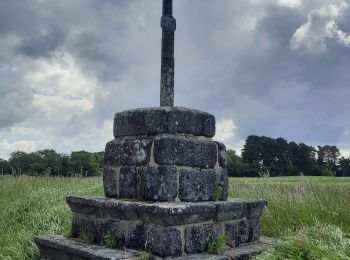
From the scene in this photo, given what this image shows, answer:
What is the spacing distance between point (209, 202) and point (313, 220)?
241 centimetres

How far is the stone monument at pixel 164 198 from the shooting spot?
4105 millimetres

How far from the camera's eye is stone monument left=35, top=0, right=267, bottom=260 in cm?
411

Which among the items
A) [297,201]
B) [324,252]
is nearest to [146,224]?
[324,252]

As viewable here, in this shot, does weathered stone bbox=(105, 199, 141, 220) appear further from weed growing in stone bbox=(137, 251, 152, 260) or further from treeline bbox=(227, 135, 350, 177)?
treeline bbox=(227, 135, 350, 177)

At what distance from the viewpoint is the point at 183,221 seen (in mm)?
4070

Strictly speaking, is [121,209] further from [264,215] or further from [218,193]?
[264,215]

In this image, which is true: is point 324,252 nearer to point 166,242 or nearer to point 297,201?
point 166,242

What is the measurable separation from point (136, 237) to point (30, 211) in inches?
207

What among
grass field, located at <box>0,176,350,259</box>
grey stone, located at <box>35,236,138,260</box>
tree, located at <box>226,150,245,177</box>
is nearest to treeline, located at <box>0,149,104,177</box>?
tree, located at <box>226,150,245,177</box>

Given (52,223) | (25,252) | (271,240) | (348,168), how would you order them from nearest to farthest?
(271,240)
(25,252)
(52,223)
(348,168)

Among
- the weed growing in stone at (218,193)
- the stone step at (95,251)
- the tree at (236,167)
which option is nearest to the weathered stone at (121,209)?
the stone step at (95,251)

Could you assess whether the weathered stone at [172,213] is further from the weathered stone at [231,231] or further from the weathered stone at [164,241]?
the weathered stone at [231,231]

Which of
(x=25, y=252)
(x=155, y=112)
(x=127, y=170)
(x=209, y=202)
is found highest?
(x=155, y=112)

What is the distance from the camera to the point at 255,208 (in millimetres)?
5047
